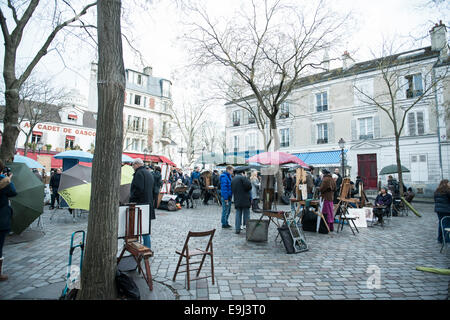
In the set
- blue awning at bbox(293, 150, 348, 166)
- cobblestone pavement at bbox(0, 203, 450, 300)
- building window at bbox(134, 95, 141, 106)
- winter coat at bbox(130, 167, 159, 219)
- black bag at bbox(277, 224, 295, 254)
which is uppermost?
building window at bbox(134, 95, 141, 106)

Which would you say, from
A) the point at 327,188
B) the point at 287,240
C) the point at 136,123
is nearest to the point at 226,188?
the point at 287,240

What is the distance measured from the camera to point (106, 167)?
3037mm

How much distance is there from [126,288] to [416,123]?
24263mm

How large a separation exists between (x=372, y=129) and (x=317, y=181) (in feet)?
39.6

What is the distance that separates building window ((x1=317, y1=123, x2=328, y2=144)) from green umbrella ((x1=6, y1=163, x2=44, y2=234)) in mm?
23527

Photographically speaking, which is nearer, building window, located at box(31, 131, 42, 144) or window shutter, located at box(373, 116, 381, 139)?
window shutter, located at box(373, 116, 381, 139)

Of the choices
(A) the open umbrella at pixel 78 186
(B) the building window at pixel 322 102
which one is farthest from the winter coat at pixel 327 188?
(B) the building window at pixel 322 102

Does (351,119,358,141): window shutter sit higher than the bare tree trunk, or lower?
higher

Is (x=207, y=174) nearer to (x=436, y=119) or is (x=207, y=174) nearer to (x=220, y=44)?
(x=220, y=44)

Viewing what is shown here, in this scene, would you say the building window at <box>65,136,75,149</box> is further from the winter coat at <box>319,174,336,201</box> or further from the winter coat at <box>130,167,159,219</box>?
the winter coat at <box>319,174,336,201</box>

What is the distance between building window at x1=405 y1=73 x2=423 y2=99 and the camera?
19562mm

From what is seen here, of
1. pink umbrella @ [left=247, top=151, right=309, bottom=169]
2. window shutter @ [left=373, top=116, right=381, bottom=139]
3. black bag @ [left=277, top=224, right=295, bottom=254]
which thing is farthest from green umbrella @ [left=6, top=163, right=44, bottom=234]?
window shutter @ [left=373, top=116, right=381, bottom=139]

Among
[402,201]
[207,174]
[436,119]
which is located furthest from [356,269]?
[436,119]

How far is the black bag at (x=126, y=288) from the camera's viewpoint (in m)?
3.00
